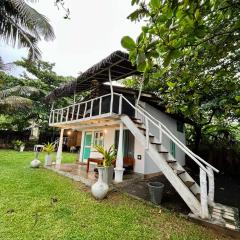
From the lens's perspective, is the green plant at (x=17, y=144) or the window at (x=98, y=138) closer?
the window at (x=98, y=138)

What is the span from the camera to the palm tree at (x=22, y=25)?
7938mm

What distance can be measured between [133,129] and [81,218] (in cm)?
346

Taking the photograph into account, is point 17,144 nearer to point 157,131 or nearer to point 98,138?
point 98,138

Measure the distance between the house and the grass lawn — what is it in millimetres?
848

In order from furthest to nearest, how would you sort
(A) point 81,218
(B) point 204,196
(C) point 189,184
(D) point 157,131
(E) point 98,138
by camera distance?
(E) point 98,138, (D) point 157,131, (C) point 189,184, (A) point 81,218, (B) point 204,196

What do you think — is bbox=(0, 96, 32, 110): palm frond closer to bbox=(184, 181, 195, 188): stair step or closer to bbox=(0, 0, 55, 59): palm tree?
bbox=(0, 0, 55, 59): palm tree

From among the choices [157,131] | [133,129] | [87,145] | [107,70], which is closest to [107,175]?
[133,129]

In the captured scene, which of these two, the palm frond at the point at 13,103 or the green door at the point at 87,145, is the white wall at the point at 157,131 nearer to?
the green door at the point at 87,145

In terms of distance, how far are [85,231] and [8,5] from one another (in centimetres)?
933

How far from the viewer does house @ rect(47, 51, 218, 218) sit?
197 inches

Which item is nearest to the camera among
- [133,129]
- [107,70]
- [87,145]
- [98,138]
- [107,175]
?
[107,175]

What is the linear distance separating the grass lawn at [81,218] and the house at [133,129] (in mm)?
848

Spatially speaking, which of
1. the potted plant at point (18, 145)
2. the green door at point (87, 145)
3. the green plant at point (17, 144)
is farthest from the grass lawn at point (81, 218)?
the green plant at point (17, 144)

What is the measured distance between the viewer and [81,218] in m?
4.50
